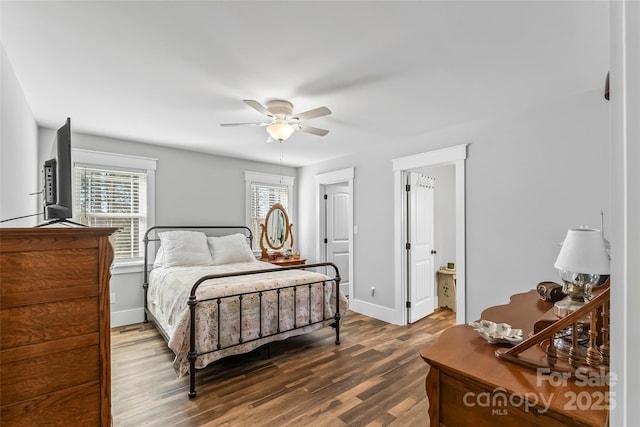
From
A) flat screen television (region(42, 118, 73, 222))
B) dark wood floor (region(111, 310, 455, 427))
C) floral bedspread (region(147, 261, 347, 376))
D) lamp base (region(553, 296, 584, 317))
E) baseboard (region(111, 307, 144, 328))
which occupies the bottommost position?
dark wood floor (region(111, 310, 455, 427))

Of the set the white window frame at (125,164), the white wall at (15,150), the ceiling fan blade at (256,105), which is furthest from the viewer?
the white window frame at (125,164)

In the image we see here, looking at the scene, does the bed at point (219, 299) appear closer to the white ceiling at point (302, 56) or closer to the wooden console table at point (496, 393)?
the white ceiling at point (302, 56)

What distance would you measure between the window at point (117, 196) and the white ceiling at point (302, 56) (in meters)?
0.73

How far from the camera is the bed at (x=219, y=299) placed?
2.40m

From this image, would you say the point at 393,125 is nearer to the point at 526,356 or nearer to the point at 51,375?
the point at 526,356

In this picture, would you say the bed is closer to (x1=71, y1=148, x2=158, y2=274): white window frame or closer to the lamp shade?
(x1=71, y1=148, x2=158, y2=274): white window frame

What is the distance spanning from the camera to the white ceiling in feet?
5.03

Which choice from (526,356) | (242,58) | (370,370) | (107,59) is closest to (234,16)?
(242,58)

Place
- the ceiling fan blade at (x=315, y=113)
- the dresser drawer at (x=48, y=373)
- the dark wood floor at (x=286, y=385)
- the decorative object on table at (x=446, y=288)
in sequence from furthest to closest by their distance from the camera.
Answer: the decorative object on table at (x=446, y=288)
the ceiling fan blade at (x=315, y=113)
the dark wood floor at (x=286, y=385)
the dresser drawer at (x=48, y=373)

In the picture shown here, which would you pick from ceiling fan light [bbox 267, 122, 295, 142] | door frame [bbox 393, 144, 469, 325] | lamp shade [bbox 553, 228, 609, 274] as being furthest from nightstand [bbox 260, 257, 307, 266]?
lamp shade [bbox 553, 228, 609, 274]

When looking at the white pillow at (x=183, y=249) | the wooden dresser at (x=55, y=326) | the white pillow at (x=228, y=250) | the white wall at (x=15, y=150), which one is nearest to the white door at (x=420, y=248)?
the white pillow at (x=228, y=250)

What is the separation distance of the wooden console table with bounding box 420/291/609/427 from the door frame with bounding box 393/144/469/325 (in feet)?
6.82

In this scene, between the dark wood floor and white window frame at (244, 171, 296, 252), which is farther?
white window frame at (244, 171, 296, 252)

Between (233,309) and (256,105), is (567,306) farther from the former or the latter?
(233,309)
